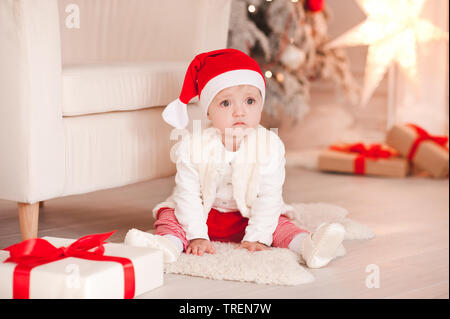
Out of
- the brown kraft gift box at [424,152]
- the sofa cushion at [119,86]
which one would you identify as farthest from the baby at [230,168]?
the brown kraft gift box at [424,152]

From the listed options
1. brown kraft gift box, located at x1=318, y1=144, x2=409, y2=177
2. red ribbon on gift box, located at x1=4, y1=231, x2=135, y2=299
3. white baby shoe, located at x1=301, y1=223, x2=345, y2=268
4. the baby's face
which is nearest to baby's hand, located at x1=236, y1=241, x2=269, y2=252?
white baby shoe, located at x1=301, y1=223, x2=345, y2=268

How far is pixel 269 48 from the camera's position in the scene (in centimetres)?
283

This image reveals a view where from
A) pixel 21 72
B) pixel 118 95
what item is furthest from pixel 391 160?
pixel 21 72

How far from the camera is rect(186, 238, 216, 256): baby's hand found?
4.82ft

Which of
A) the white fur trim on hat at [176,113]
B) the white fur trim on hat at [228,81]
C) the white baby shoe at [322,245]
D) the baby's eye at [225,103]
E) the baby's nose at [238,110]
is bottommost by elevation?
the white baby shoe at [322,245]

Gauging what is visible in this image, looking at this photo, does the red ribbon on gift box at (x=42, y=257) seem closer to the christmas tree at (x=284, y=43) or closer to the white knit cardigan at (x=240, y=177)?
the white knit cardigan at (x=240, y=177)

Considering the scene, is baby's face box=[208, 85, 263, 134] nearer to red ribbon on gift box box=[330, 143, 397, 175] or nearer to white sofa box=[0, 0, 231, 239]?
white sofa box=[0, 0, 231, 239]

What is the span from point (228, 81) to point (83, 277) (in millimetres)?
618

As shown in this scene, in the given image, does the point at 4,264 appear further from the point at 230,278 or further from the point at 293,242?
the point at 293,242

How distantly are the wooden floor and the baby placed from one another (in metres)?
0.16

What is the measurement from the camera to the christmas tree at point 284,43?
2.72 meters

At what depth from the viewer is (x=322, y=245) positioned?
4.60 ft

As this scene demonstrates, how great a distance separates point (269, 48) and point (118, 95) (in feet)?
4.32

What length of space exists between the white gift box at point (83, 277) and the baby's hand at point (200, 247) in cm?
23
